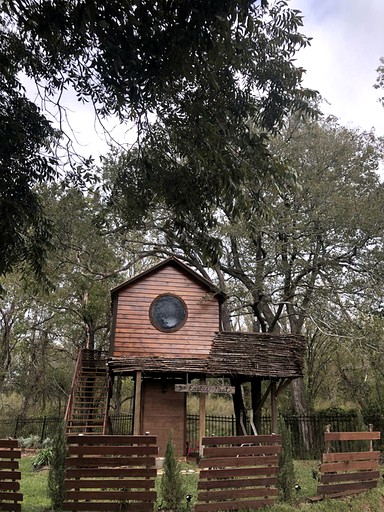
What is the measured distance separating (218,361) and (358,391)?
10293 millimetres

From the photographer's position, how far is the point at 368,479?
8070mm

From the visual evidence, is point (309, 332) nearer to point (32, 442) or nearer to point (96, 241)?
point (96, 241)

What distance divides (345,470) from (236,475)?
241 centimetres

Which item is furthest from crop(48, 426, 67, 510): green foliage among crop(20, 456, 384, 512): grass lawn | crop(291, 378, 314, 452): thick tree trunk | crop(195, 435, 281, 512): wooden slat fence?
crop(291, 378, 314, 452): thick tree trunk

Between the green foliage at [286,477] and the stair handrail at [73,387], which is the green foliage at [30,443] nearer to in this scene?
the stair handrail at [73,387]

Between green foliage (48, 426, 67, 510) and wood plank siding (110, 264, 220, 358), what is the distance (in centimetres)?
548

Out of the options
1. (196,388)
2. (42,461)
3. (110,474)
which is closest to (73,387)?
(42,461)

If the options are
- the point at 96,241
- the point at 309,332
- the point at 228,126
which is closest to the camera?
the point at 228,126

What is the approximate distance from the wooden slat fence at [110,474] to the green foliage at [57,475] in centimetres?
50

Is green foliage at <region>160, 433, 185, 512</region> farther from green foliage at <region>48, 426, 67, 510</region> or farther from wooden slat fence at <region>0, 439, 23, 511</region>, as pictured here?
wooden slat fence at <region>0, 439, 23, 511</region>

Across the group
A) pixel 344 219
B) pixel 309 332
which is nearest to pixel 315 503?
pixel 344 219

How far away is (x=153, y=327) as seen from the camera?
1278 centimetres

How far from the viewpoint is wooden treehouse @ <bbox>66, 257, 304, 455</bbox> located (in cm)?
1212

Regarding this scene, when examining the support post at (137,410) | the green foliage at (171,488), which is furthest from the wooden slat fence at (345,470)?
the support post at (137,410)
